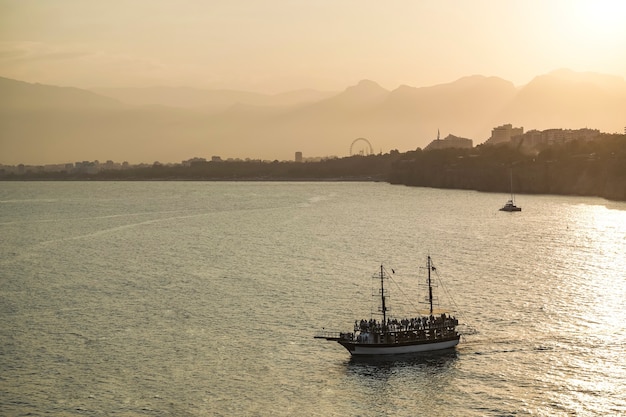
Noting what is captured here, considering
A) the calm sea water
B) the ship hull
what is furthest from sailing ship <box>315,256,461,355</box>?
the calm sea water

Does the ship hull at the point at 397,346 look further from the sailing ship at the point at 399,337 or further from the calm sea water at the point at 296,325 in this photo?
the calm sea water at the point at 296,325

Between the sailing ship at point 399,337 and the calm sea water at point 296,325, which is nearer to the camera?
the calm sea water at point 296,325

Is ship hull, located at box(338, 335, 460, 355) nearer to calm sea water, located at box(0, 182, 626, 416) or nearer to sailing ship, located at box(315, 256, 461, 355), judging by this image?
sailing ship, located at box(315, 256, 461, 355)

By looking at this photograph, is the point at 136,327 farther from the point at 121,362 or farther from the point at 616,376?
the point at 616,376

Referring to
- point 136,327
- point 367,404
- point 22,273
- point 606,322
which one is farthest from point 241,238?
point 367,404

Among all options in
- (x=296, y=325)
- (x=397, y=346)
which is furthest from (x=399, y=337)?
(x=296, y=325)

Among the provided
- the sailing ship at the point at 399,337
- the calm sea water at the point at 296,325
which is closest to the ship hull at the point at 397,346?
the sailing ship at the point at 399,337
